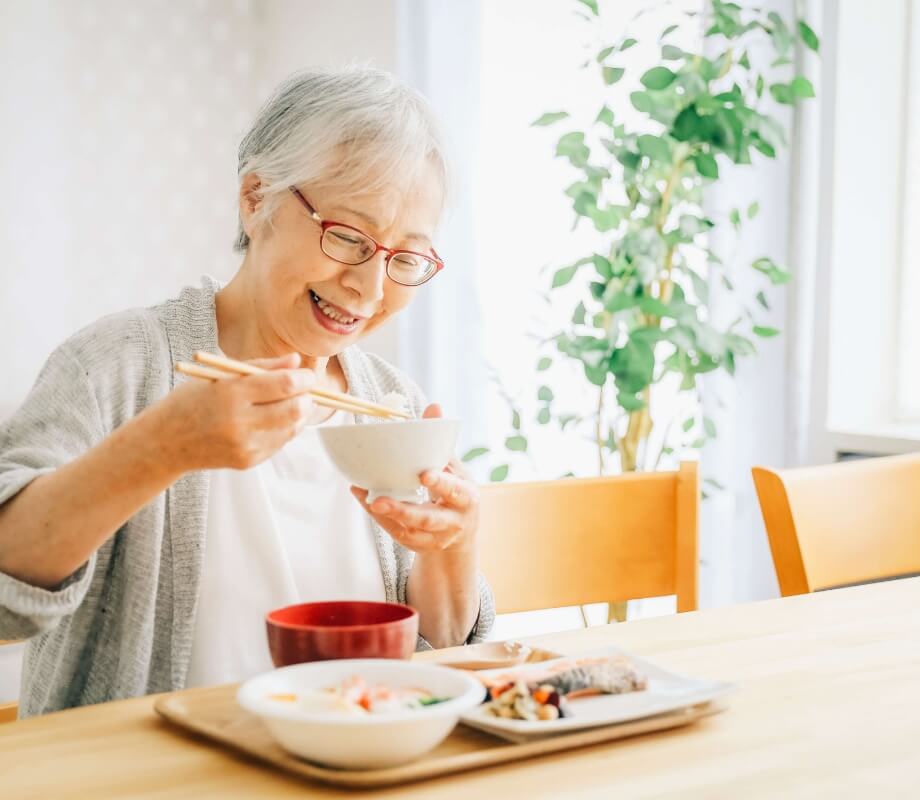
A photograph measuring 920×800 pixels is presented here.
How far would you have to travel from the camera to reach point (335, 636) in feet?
2.79

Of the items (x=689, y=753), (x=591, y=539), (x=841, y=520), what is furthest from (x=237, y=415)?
(x=841, y=520)

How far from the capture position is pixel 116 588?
4.17ft

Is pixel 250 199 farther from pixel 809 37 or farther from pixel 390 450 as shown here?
pixel 809 37

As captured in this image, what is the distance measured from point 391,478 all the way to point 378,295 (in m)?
0.40

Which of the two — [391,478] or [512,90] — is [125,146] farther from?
[391,478]

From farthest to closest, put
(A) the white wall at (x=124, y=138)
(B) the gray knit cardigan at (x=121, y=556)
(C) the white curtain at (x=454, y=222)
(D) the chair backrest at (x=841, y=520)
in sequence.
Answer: (A) the white wall at (x=124, y=138) < (C) the white curtain at (x=454, y=222) < (D) the chair backrest at (x=841, y=520) < (B) the gray knit cardigan at (x=121, y=556)

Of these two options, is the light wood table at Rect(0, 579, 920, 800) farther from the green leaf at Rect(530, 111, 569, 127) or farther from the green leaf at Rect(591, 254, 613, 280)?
the green leaf at Rect(530, 111, 569, 127)

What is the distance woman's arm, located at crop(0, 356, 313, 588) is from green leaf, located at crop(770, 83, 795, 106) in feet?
5.88

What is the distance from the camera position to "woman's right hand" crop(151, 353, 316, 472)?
879 mm

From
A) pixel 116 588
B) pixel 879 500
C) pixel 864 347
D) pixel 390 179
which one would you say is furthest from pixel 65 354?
pixel 864 347

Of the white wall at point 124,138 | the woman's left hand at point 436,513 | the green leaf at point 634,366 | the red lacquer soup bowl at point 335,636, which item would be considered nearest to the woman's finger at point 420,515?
the woman's left hand at point 436,513

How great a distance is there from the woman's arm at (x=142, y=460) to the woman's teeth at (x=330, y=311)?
1.33ft

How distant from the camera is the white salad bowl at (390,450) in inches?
36.2

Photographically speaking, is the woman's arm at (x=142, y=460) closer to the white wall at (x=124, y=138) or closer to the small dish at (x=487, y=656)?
the small dish at (x=487, y=656)
